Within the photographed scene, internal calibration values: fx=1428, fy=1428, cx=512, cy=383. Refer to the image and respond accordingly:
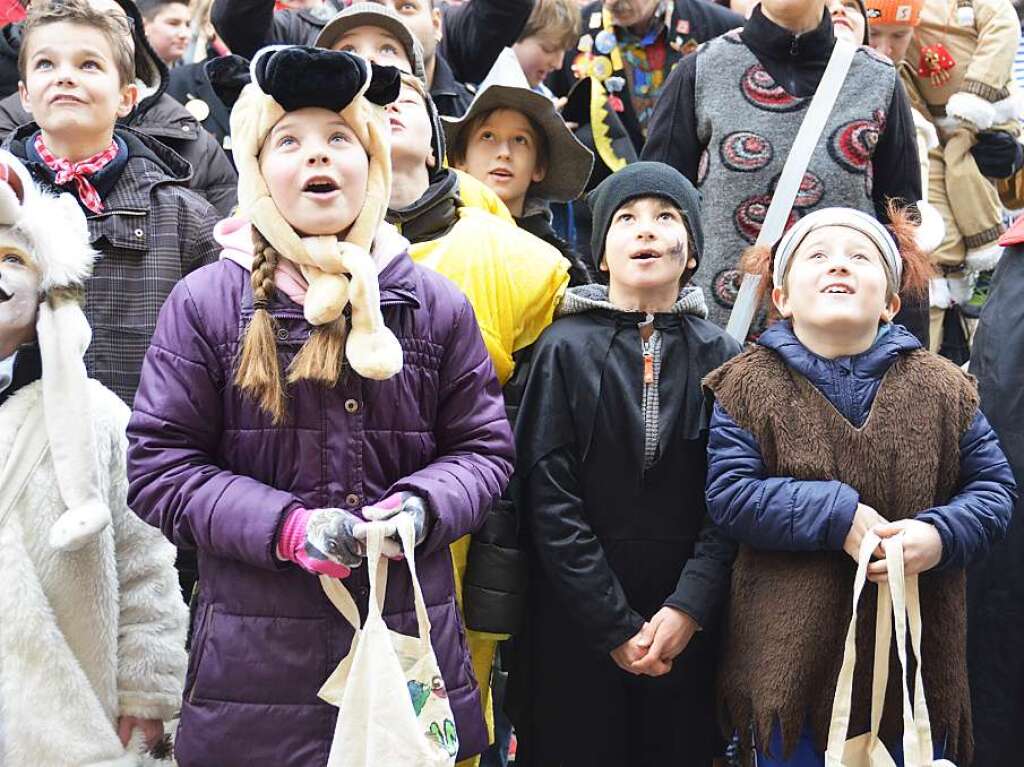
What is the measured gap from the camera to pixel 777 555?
3607 mm

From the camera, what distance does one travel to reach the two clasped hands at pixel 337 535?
2.90m

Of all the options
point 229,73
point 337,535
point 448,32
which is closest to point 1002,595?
point 337,535

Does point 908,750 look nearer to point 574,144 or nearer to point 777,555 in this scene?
point 777,555

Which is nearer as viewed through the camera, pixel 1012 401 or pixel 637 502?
pixel 637 502

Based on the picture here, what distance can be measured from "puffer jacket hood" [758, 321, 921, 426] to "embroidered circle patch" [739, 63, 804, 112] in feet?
4.02

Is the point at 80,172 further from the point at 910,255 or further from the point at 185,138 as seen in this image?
the point at 910,255

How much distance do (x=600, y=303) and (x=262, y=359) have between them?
1.14m

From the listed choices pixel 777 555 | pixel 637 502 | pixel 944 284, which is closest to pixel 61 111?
pixel 637 502

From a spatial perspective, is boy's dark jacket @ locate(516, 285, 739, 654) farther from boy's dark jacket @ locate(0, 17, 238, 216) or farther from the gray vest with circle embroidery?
boy's dark jacket @ locate(0, 17, 238, 216)

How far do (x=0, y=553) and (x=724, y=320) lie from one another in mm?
2367

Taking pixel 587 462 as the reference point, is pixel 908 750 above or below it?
below

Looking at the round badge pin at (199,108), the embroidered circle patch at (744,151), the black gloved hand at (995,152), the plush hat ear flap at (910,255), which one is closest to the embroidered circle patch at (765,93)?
the embroidered circle patch at (744,151)

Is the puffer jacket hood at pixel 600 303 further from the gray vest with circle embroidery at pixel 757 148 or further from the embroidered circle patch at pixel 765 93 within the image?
the embroidered circle patch at pixel 765 93

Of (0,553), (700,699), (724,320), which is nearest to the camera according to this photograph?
(0,553)
